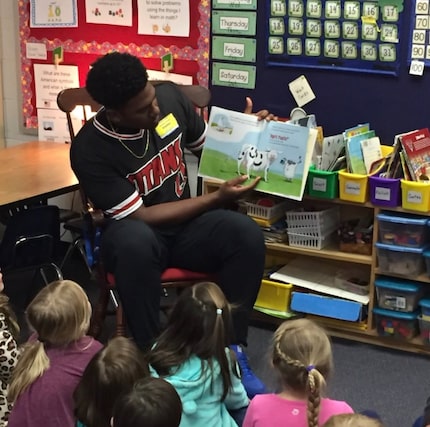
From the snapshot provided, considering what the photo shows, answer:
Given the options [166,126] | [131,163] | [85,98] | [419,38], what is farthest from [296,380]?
[85,98]

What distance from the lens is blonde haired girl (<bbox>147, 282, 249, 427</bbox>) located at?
1.96 meters

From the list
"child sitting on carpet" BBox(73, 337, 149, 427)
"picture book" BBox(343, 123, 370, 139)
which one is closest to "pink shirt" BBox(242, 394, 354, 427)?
"child sitting on carpet" BBox(73, 337, 149, 427)

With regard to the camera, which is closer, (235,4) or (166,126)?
(166,126)

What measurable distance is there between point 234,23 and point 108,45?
72 centimetres

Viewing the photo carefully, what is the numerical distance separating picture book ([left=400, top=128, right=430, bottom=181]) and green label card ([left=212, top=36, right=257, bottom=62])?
2.80ft

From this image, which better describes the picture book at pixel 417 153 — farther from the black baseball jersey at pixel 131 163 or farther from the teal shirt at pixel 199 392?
the teal shirt at pixel 199 392

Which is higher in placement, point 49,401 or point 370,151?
point 370,151

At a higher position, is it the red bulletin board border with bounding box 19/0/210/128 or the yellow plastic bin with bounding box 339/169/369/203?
the red bulletin board border with bounding box 19/0/210/128

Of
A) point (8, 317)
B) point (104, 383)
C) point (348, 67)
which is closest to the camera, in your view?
point (104, 383)

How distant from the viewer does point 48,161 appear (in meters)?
3.46

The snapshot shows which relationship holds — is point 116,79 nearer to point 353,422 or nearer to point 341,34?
point 341,34

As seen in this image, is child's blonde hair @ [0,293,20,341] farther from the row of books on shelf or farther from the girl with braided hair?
the row of books on shelf

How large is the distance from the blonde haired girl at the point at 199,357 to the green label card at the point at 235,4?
64.7 inches

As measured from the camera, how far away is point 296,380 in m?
1.83
